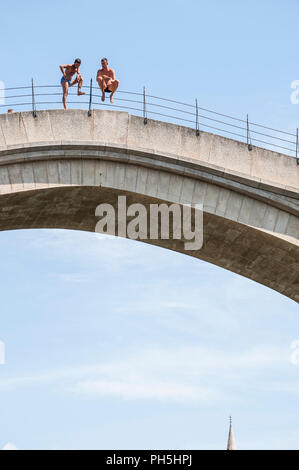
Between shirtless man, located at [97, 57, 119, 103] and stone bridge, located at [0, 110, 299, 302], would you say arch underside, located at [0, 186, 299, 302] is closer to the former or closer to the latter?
stone bridge, located at [0, 110, 299, 302]

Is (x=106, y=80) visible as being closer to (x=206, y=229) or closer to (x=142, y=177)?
(x=142, y=177)

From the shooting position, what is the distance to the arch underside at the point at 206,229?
26.8m

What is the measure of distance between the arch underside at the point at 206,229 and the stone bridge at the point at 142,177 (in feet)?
0.10

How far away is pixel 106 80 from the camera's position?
1082 inches

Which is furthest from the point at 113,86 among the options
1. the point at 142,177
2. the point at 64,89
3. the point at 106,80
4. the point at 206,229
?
the point at 206,229

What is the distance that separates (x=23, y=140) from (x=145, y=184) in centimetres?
352

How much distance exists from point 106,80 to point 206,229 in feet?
16.3

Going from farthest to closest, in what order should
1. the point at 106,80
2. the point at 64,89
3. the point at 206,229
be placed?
the point at 206,229 → the point at 106,80 → the point at 64,89

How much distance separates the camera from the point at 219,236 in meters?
28.4

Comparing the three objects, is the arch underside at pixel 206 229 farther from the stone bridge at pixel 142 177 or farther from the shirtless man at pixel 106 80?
the shirtless man at pixel 106 80

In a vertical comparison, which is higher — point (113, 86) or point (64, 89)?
point (113, 86)

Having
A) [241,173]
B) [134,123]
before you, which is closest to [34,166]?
[134,123]

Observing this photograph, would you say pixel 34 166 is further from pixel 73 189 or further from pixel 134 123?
pixel 134 123

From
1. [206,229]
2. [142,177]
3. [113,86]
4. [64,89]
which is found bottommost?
[206,229]
